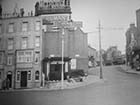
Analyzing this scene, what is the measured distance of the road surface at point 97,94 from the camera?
2516 millimetres

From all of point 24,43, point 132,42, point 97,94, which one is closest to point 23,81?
point 24,43

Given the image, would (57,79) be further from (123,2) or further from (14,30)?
(123,2)

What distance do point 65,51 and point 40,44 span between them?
0.67 metres

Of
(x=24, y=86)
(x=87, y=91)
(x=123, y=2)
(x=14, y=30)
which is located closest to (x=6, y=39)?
(x=14, y=30)

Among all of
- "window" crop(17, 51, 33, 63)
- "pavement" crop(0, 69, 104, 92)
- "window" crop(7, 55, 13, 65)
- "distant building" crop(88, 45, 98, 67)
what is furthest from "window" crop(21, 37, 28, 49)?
"distant building" crop(88, 45, 98, 67)

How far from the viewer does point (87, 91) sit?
2801 millimetres

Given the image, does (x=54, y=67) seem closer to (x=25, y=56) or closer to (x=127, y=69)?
(x=25, y=56)

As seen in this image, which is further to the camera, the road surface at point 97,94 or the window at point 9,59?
the window at point 9,59

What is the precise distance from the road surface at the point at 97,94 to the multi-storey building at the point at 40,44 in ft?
1.05

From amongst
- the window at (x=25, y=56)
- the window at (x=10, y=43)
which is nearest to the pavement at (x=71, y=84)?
the window at (x=25, y=56)

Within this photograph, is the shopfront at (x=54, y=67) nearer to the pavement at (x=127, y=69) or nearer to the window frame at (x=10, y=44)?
the window frame at (x=10, y=44)

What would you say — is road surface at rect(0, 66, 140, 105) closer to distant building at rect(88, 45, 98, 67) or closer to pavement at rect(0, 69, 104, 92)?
pavement at rect(0, 69, 104, 92)

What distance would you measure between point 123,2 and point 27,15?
223 cm

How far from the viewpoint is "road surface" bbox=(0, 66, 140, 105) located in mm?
2516
